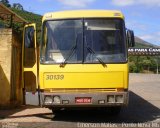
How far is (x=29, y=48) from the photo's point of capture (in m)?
12.2

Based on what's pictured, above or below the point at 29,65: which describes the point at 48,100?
below

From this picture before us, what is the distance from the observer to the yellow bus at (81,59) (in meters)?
11.0

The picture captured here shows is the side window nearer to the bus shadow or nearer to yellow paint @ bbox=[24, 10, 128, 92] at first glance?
yellow paint @ bbox=[24, 10, 128, 92]

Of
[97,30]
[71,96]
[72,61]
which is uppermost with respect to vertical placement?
[97,30]

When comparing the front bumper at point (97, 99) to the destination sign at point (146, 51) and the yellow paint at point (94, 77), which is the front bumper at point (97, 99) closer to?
the yellow paint at point (94, 77)

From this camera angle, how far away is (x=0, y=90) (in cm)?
1421

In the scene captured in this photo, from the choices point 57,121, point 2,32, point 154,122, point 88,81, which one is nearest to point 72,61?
point 88,81

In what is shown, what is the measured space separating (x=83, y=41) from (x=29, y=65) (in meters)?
2.11

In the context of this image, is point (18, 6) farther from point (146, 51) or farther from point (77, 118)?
point (77, 118)

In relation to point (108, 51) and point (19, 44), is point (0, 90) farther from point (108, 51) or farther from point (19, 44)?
point (108, 51)

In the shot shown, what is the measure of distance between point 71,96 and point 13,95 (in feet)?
14.5

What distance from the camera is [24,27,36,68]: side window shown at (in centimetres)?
1179

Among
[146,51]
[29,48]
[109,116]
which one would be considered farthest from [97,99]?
[146,51]

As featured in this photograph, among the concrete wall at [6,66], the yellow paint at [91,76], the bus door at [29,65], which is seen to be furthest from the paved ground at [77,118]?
the yellow paint at [91,76]
